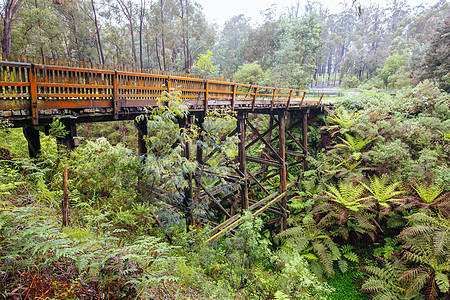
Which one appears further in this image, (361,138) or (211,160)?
(361,138)

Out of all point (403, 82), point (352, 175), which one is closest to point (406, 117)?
point (352, 175)

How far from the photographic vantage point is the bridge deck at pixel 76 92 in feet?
9.14

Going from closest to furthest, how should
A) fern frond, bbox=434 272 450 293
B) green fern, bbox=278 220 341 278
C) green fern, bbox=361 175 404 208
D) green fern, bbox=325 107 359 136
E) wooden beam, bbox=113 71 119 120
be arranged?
wooden beam, bbox=113 71 119 120, fern frond, bbox=434 272 450 293, green fern, bbox=361 175 404 208, green fern, bbox=278 220 341 278, green fern, bbox=325 107 359 136

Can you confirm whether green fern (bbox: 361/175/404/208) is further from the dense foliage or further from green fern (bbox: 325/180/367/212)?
green fern (bbox: 325/180/367/212)

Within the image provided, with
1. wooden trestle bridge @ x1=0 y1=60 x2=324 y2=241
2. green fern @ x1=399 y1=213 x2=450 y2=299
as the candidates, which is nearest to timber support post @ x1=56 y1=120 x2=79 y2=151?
wooden trestle bridge @ x1=0 y1=60 x2=324 y2=241

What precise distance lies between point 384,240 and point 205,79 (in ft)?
24.5

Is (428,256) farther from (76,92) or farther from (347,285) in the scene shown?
(76,92)

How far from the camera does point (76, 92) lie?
3357 mm

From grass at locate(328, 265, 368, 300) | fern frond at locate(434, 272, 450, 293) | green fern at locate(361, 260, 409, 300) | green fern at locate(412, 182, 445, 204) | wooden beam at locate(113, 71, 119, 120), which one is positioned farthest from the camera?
grass at locate(328, 265, 368, 300)

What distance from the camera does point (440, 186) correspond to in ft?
21.9

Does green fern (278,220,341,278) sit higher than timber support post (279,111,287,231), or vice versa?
timber support post (279,111,287,231)

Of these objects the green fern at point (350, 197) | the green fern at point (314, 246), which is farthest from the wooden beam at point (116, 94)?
the green fern at point (350, 197)

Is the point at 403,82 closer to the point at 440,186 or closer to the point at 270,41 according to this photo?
the point at 270,41

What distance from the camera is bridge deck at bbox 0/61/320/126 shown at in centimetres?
279
